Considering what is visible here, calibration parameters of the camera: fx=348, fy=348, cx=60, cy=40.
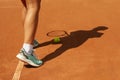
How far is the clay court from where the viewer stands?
4.42 meters

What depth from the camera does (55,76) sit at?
4.30 meters

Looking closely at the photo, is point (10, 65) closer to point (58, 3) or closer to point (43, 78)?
point (43, 78)

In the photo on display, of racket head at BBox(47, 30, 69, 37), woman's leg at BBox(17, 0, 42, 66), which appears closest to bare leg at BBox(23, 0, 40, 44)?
woman's leg at BBox(17, 0, 42, 66)

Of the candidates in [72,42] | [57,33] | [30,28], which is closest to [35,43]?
[72,42]

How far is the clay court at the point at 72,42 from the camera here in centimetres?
442

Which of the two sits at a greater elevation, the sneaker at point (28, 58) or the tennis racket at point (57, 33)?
the sneaker at point (28, 58)

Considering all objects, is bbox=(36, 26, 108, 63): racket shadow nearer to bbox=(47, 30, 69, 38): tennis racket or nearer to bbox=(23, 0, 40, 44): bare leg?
bbox=(47, 30, 69, 38): tennis racket

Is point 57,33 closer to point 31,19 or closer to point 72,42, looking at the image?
point 72,42

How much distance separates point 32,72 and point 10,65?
0.44 meters

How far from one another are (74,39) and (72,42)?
0.17 m

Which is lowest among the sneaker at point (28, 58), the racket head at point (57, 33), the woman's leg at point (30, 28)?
the racket head at point (57, 33)

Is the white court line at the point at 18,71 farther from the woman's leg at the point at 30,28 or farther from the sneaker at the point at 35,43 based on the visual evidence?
the sneaker at the point at 35,43

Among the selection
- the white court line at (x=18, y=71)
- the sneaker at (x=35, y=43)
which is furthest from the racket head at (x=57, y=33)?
the white court line at (x=18, y=71)

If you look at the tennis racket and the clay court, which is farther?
the tennis racket
